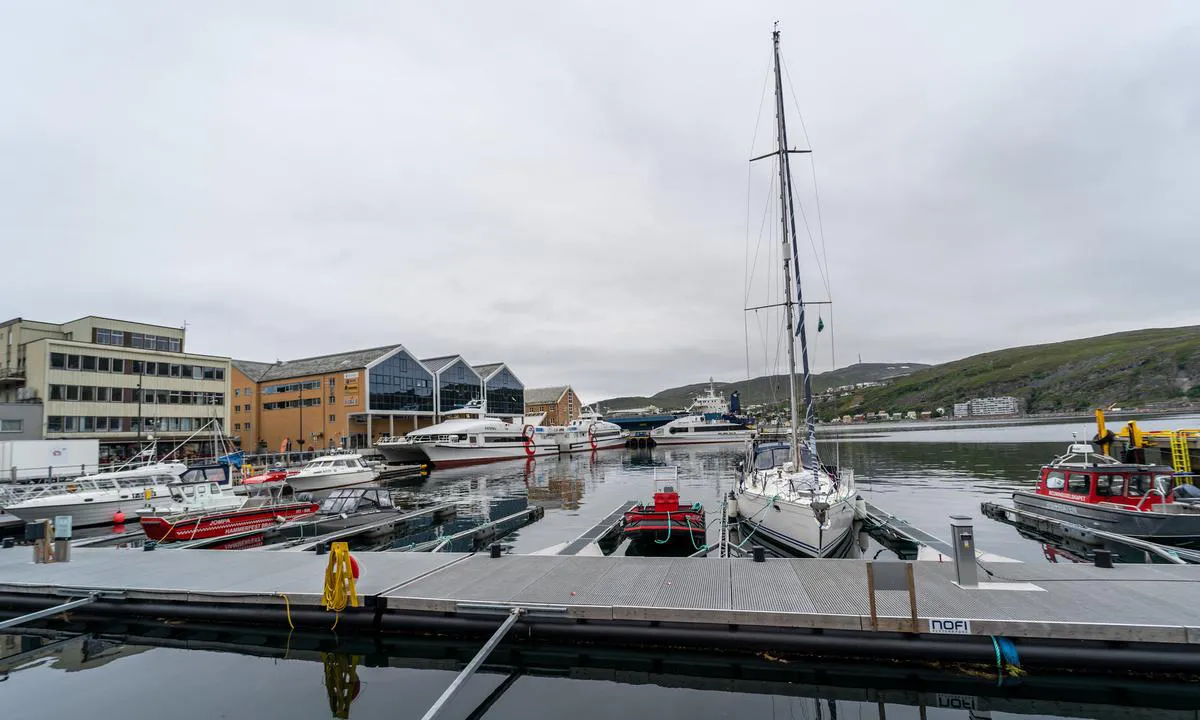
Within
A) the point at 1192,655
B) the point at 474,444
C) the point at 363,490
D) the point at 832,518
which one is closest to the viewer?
the point at 1192,655

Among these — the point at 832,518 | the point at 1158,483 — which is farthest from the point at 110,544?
the point at 1158,483

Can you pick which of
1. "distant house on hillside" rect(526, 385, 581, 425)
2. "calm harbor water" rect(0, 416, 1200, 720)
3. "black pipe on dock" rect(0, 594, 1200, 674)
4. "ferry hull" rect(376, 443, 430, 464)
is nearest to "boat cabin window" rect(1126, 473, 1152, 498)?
"black pipe on dock" rect(0, 594, 1200, 674)

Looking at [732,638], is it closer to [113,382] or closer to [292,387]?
[113,382]

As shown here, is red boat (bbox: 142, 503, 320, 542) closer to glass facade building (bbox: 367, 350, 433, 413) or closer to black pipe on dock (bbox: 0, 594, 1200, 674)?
black pipe on dock (bbox: 0, 594, 1200, 674)

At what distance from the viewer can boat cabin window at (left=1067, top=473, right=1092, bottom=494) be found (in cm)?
1995

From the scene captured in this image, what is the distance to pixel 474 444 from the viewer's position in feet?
222

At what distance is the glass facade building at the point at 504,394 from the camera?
9100 cm

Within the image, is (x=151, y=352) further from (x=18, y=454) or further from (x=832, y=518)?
(x=832, y=518)

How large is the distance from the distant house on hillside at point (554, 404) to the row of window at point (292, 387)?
54.0 meters

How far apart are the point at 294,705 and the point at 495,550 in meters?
5.20

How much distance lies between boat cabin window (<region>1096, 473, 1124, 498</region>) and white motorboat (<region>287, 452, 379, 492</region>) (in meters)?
42.5

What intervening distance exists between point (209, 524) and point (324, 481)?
2200 centimetres

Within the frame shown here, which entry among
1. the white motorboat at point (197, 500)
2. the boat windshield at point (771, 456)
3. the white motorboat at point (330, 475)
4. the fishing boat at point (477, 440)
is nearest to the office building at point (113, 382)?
the white motorboat at point (330, 475)

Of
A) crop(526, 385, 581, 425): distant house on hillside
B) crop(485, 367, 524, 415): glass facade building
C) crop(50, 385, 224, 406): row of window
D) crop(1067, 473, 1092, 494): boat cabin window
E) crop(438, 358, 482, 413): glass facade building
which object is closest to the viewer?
crop(1067, 473, 1092, 494): boat cabin window
